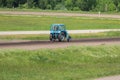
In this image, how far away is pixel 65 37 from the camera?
160 ft

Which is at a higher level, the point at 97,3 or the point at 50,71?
the point at 50,71

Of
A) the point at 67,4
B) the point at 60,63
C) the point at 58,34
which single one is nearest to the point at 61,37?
the point at 58,34

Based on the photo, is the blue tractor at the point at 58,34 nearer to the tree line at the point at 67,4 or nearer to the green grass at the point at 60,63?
the green grass at the point at 60,63

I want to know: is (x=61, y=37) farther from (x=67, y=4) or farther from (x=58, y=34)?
(x=67, y=4)

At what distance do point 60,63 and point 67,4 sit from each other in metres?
100

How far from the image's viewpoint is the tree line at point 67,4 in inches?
5153

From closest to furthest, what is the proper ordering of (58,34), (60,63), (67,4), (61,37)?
1. (60,63)
2. (58,34)
3. (61,37)
4. (67,4)

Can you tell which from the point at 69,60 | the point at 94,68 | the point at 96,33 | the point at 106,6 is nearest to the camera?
the point at 94,68

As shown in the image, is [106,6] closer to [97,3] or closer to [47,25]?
[97,3]

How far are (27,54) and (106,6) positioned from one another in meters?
95.5

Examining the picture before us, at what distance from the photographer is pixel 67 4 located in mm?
133000

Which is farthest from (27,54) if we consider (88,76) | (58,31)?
(58,31)

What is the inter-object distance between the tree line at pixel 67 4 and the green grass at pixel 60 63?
9167cm

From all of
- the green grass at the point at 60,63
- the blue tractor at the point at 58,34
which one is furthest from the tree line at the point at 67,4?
the green grass at the point at 60,63
